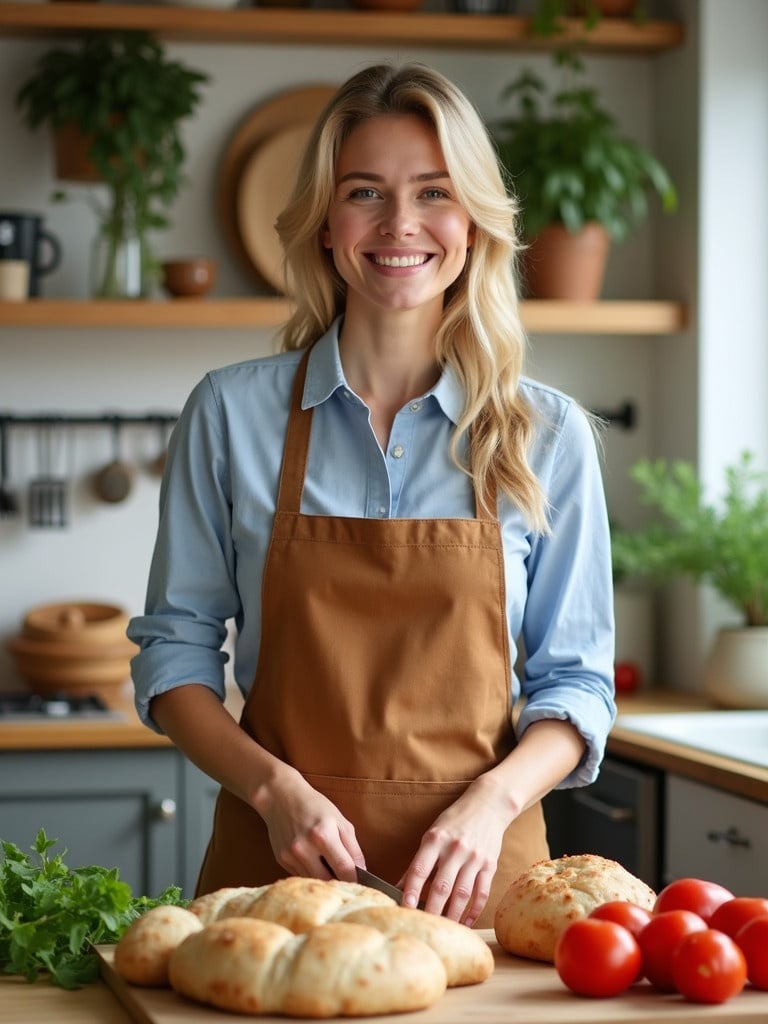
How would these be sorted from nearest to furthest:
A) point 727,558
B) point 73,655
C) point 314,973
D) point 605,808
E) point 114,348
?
point 314,973, point 605,808, point 727,558, point 73,655, point 114,348

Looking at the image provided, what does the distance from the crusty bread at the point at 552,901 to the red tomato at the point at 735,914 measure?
0.09 m

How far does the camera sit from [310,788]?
5.20ft

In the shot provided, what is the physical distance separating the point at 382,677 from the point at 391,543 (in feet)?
0.49

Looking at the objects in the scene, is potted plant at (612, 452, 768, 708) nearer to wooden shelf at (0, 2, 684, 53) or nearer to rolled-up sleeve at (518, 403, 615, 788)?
wooden shelf at (0, 2, 684, 53)

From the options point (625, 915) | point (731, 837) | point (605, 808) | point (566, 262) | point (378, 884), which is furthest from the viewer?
point (566, 262)

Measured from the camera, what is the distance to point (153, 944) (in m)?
1.18

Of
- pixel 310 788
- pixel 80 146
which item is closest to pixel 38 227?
pixel 80 146

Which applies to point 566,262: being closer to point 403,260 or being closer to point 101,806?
point 101,806

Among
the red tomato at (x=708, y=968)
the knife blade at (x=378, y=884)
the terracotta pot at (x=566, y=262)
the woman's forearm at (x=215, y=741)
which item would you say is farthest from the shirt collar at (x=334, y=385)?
the terracotta pot at (x=566, y=262)

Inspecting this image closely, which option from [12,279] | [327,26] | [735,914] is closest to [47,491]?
[12,279]

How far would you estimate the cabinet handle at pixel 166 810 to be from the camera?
2.97 m

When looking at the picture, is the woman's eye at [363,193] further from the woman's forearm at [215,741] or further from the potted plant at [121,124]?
the potted plant at [121,124]

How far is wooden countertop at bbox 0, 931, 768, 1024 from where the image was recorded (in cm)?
110

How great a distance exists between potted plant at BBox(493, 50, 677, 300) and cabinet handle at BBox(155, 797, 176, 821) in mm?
1412
